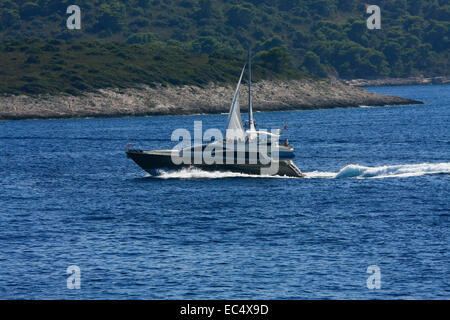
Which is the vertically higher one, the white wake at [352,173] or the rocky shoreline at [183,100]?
the rocky shoreline at [183,100]

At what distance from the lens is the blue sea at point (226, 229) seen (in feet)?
103

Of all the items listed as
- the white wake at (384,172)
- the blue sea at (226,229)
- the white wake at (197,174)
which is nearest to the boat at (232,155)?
the white wake at (197,174)

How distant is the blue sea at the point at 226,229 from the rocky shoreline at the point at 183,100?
6837 cm

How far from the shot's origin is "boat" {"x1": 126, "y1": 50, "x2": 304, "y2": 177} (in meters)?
56.6

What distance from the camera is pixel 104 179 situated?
61344 mm

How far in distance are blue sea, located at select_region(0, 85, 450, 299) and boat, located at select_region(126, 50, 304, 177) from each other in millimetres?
862

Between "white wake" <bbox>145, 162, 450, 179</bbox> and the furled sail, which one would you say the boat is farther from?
"white wake" <bbox>145, 162, 450, 179</bbox>

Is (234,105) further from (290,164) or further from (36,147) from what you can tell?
(36,147)

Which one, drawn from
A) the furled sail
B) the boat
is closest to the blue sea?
the boat

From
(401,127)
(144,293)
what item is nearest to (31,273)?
(144,293)

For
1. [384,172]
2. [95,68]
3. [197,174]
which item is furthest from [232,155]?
[95,68]

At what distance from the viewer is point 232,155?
187ft

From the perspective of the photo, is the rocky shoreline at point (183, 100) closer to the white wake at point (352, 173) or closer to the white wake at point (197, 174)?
the white wake at point (197, 174)

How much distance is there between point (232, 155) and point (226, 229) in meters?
16.2
